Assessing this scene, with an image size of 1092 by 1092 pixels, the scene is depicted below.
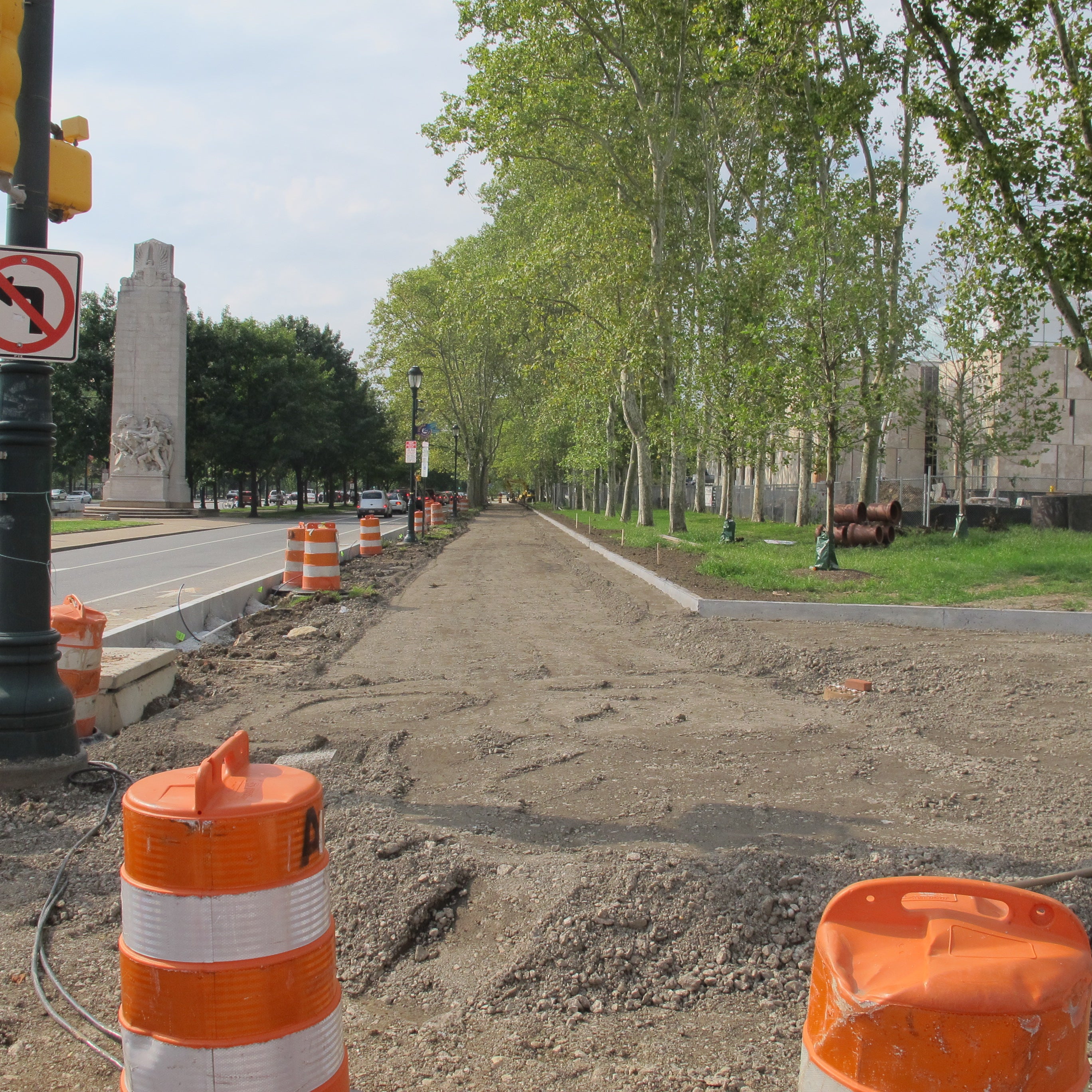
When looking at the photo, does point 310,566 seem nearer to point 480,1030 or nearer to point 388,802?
point 388,802

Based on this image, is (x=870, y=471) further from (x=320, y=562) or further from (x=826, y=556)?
(x=320, y=562)

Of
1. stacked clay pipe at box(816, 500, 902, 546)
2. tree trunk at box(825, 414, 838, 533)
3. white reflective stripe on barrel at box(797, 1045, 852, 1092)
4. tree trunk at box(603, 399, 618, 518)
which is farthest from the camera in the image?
tree trunk at box(603, 399, 618, 518)

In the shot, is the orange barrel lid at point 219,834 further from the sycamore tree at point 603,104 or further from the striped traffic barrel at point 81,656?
the sycamore tree at point 603,104

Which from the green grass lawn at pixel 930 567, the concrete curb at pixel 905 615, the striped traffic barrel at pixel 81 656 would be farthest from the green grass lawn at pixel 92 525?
the striped traffic barrel at pixel 81 656

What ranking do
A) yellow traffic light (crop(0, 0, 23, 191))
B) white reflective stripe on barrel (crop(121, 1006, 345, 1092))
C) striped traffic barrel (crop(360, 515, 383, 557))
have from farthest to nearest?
striped traffic barrel (crop(360, 515, 383, 557)) < yellow traffic light (crop(0, 0, 23, 191)) < white reflective stripe on barrel (crop(121, 1006, 345, 1092))

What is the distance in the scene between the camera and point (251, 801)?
2.36 metres

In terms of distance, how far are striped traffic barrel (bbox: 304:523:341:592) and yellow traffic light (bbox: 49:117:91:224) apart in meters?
8.97

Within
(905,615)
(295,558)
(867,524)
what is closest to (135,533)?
(295,558)

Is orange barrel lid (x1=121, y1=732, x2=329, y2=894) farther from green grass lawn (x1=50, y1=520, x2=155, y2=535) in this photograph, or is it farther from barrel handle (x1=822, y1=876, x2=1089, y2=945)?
green grass lawn (x1=50, y1=520, x2=155, y2=535)

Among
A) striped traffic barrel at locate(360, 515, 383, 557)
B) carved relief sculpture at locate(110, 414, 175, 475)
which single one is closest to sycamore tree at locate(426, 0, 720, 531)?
striped traffic barrel at locate(360, 515, 383, 557)

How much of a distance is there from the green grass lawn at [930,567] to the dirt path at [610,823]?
339 cm

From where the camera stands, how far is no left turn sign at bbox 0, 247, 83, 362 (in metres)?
5.58

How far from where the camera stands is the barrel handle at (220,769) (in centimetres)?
231

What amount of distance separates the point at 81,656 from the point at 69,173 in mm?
3106
